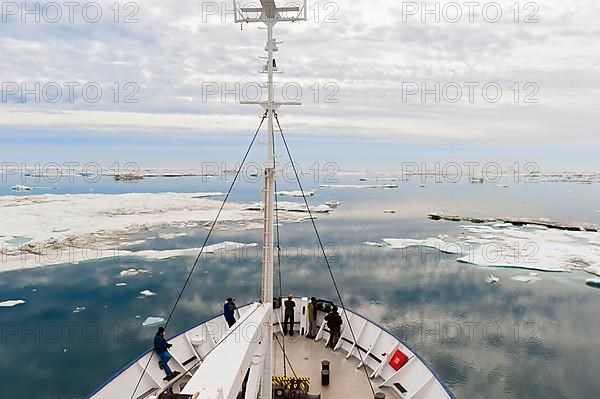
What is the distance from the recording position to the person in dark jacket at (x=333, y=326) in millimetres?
6641

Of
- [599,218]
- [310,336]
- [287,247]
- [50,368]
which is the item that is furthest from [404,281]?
[599,218]

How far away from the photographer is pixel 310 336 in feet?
23.4

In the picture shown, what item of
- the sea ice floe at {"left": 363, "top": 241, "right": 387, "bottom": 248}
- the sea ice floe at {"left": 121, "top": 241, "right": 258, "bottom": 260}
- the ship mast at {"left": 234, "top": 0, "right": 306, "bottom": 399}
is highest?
the ship mast at {"left": 234, "top": 0, "right": 306, "bottom": 399}

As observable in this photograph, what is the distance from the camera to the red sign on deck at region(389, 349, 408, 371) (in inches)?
232

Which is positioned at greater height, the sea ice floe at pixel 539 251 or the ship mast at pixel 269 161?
the ship mast at pixel 269 161

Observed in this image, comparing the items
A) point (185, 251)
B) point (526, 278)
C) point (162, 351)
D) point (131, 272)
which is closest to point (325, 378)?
point (162, 351)

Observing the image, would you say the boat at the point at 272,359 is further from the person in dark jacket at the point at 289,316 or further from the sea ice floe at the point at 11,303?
the sea ice floe at the point at 11,303

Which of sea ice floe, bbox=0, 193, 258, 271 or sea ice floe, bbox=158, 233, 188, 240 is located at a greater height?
sea ice floe, bbox=0, 193, 258, 271

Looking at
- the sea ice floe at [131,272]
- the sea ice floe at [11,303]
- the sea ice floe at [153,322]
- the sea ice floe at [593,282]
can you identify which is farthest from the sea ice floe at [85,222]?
the sea ice floe at [593,282]

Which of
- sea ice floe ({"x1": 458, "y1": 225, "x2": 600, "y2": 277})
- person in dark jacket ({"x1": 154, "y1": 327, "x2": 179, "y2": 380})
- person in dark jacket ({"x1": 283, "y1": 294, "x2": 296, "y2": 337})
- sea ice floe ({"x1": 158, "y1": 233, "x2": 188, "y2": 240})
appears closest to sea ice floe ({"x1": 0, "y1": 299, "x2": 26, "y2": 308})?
person in dark jacket ({"x1": 154, "y1": 327, "x2": 179, "y2": 380})

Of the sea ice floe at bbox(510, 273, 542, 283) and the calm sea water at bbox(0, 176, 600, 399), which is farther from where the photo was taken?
the sea ice floe at bbox(510, 273, 542, 283)

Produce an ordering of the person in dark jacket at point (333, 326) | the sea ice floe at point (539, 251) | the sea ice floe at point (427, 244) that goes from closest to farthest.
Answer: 1. the person in dark jacket at point (333, 326)
2. the sea ice floe at point (539, 251)
3. the sea ice floe at point (427, 244)

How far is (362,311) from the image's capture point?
36.5 ft

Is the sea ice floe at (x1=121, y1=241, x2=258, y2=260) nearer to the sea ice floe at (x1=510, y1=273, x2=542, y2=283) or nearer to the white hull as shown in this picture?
A: the white hull
